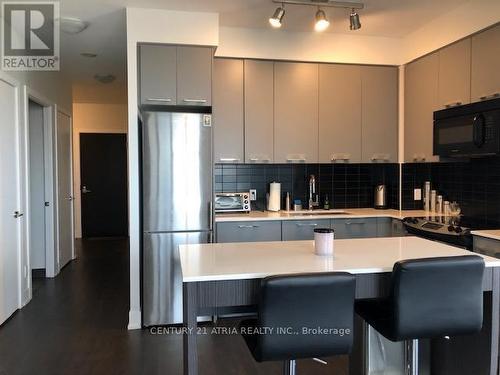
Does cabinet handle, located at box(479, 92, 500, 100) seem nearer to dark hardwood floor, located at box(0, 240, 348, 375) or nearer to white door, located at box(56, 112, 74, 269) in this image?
dark hardwood floor, located at box(0, 240, 348, 375)

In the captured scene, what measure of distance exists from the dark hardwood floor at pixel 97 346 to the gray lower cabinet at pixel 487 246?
4.12 feet

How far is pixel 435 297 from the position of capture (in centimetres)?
170

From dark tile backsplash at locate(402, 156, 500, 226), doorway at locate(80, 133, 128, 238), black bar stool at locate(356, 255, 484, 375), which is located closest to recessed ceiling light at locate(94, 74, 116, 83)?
doorway at locate(80, 133, 128, 238)

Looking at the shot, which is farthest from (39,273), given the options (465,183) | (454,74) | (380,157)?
(454,74)

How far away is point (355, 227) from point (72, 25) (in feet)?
10.5

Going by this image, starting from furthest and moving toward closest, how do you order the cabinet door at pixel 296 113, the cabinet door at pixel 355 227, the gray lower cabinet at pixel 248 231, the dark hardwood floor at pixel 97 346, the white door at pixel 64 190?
1. the white door at pixel 64 190
2. the cabinet door at pixel 296 113
3. the cabinet door at pixel 355 227
4. the gray lower cabinet at pixel 248 231
5. the dark hardwood floor at pixel 97 346

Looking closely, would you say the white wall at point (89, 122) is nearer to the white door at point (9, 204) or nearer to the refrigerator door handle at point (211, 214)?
the white door at point (9, 204)

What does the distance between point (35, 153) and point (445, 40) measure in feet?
15.6

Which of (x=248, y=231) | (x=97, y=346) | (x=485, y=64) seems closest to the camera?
(x=97, y=346)

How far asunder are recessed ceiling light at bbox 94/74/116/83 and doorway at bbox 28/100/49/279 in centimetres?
95

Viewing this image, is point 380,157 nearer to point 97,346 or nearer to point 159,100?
point 159,100

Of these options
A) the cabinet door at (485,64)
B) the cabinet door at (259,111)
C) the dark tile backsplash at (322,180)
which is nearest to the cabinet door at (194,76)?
the cabinet door at (259,111)

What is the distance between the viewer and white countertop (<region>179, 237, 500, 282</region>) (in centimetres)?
173

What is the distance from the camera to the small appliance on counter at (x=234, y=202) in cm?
401
